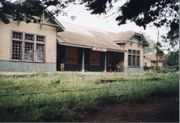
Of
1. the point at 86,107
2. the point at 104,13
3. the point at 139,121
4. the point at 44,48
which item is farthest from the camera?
the point at 44,48

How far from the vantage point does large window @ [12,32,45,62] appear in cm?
2230

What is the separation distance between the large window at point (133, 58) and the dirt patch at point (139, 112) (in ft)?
88.4

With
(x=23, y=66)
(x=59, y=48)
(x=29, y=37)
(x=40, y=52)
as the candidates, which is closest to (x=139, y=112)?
(x=23, y=66)

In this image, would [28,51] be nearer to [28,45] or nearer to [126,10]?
[28,45]

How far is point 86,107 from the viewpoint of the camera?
8.61 meters

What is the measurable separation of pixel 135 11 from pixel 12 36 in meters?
15.6

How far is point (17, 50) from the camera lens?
22469 mm

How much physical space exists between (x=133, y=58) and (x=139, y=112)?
A: 96.4 ft

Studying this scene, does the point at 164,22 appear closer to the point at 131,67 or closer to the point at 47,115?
the point at 47,115

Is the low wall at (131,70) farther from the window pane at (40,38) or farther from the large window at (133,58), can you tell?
the window pane at (40,38)

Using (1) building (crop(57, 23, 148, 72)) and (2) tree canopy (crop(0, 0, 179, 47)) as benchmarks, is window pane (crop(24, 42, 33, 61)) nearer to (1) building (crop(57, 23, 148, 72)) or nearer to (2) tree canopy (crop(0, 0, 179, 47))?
(1) building (crop(57, 23, 148, 72))

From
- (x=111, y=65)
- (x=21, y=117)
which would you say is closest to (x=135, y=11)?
(x=21, y=117)

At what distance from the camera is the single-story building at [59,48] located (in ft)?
71.9

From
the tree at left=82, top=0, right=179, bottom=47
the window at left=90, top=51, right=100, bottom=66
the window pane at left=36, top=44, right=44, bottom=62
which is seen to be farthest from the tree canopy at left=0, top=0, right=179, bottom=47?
the window at left=90, top=51, right=100, bottom=66
